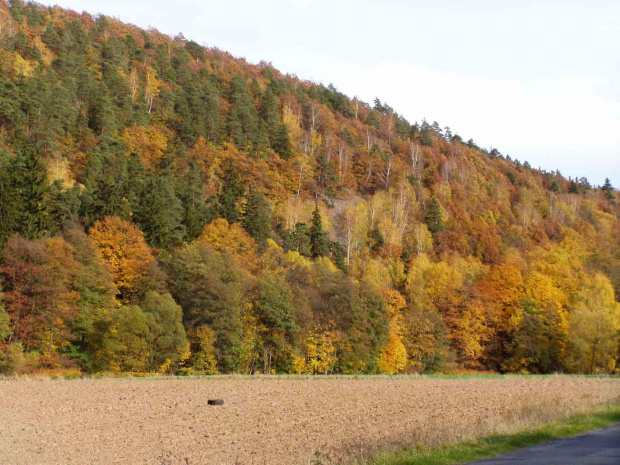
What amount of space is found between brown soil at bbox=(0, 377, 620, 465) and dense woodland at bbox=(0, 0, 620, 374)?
17.9 metres

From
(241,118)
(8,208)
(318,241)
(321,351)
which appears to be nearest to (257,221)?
(318,241)

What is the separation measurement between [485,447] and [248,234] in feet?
269

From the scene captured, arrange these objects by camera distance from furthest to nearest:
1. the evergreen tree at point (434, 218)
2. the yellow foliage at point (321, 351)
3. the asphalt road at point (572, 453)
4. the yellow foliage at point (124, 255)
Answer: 1. the evergreen tree at point (434, 218)
2. the yellow foliage at point (321, 351)
3. the yellow foliage at point (124, 255)
4. the asphalt road at point (572, 453)

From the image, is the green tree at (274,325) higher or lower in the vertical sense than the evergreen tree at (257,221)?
lower

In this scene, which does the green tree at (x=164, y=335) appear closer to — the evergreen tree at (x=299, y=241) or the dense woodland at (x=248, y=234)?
the dense woodland at (x=248, y=234)

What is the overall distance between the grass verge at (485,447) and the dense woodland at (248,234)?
43.8 meters

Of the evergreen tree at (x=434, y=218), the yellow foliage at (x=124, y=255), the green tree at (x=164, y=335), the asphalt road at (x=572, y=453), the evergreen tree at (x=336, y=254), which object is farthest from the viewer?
the evergreen tree at (x=434, y=218)

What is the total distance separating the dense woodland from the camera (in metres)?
62.7

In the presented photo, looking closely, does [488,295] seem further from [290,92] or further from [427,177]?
[290,92]

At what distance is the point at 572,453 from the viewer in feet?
53.5

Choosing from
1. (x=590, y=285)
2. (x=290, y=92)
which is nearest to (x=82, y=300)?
(x=590, y=285)

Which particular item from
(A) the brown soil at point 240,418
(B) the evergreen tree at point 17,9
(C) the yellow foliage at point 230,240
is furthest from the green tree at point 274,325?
(B) the evergreen tree at point 17,9

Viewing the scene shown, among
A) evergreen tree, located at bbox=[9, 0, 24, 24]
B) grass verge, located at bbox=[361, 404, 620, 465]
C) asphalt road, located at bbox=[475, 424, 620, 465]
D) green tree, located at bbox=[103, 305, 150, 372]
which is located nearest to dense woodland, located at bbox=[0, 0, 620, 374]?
green tree, located at bbox=[103, 305, 150, 372]

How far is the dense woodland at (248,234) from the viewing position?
62.7 m
